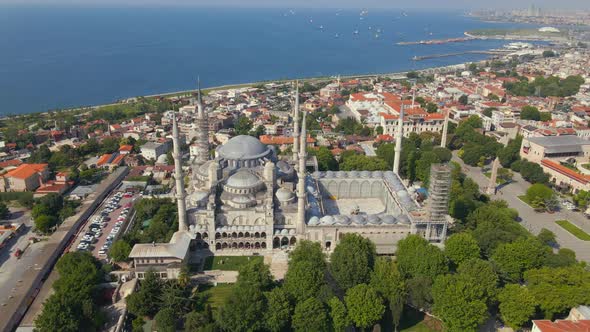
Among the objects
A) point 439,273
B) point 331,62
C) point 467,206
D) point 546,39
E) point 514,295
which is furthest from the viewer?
point 546,39

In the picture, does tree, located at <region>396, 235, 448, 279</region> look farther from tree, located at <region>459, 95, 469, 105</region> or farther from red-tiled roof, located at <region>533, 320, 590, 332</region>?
tree, located at <region>459, 95, 469, 105</region>

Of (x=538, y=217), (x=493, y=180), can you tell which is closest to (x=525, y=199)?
(x=493, y=180)

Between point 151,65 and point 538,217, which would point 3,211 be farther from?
point 151,65

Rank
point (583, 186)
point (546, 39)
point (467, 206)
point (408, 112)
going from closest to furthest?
point (467, 206) → point (583, 186) → point (408, 112) → point (546, 39)

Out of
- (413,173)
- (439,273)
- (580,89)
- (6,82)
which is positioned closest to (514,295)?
(439,273)

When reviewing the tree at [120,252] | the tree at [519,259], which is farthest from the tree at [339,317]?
the tree at [120,252]

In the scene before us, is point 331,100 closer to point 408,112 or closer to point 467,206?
point 408,112
